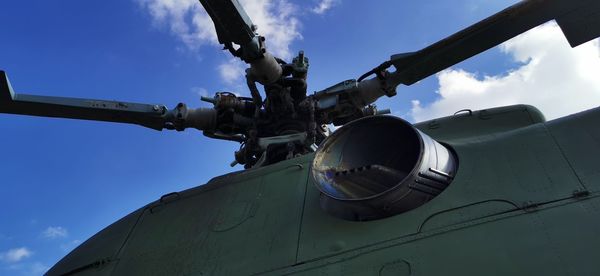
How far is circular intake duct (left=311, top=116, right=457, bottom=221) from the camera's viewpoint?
334 cm

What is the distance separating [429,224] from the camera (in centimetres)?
312

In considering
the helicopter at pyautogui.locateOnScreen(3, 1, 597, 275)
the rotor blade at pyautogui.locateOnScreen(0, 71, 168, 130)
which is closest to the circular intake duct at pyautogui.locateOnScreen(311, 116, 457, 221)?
the helicopter at pyautogui.locateOnScreen(3, 1, 597, 275)

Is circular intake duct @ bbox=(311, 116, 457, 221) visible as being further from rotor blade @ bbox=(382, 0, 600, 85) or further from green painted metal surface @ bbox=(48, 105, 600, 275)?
rotor blade @ bbox=(382, 0, 600, 85)

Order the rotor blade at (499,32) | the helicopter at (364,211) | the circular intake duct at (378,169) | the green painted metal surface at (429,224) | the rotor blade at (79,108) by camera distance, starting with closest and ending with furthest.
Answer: the green painted metal surface at (429,224), the helicopter at (364,211), the circular intake duct at (378,169), the rotor blade at (499,32), the rotor blade at (79,108)

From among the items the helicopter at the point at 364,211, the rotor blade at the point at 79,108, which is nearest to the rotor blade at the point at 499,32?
the helicopter at the point at 364,211

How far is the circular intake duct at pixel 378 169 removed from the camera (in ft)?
11.0

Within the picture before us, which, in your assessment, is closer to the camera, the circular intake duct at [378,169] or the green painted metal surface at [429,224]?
the green painted metal surface at [429,224]

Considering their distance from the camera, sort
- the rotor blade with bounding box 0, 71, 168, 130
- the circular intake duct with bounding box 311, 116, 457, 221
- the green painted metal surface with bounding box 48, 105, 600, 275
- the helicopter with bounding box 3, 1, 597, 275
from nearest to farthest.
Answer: the green painted metal surface with bounding box 48, 105, 600, 275 → the helicopter with bounding box 3, 1, 597, 275 → the circular intake duct with bounding box 311, 116, 457, 221 → the rotor blade with bounding box 0, 71, 168, 130

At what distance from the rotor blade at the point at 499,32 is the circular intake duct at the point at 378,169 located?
35.2 inches

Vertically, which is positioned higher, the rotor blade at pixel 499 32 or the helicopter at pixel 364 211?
the rotor blade at pixel 499 32

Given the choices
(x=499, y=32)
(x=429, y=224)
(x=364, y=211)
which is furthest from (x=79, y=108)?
(x=499, y=32)

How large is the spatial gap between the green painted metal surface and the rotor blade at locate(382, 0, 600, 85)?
0.57m

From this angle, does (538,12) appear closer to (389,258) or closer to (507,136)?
(507,136)

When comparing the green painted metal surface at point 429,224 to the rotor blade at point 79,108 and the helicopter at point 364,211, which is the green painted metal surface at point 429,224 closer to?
the helicopter at point 364,211
